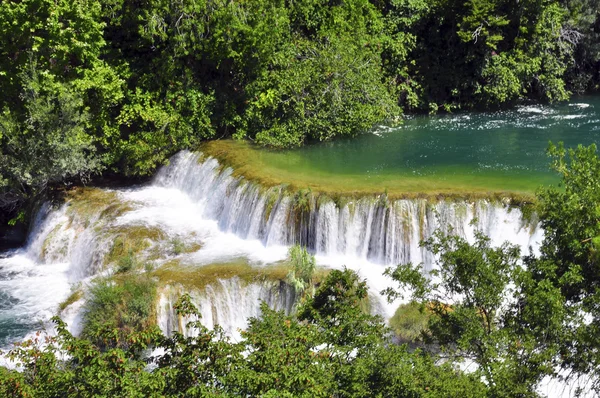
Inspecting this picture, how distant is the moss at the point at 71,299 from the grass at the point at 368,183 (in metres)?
5.26

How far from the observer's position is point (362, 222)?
1680 cm

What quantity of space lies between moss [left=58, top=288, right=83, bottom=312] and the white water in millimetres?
243

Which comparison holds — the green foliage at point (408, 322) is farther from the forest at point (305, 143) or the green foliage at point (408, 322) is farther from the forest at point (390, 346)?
the forest at point (390, 346)

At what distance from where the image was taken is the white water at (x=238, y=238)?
1539 centimetres

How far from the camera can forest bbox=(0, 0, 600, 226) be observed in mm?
19672

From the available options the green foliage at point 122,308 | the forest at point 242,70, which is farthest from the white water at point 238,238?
the forest at point 242,70

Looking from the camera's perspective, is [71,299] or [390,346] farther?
[71,299]

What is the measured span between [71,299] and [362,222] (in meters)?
6.89

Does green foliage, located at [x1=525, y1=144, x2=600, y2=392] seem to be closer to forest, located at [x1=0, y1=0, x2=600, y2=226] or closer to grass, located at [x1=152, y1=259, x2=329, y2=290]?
grass, located at [x1=152, y1=259, x2=329, y2=290]

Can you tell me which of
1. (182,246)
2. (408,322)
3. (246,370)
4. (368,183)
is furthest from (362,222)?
(246,370)

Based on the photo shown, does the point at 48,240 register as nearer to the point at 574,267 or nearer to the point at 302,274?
the point at 302,274

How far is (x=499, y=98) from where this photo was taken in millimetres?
25562

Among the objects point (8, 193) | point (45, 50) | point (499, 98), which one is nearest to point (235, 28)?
point (45, 50)

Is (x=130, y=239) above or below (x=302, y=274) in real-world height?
above
